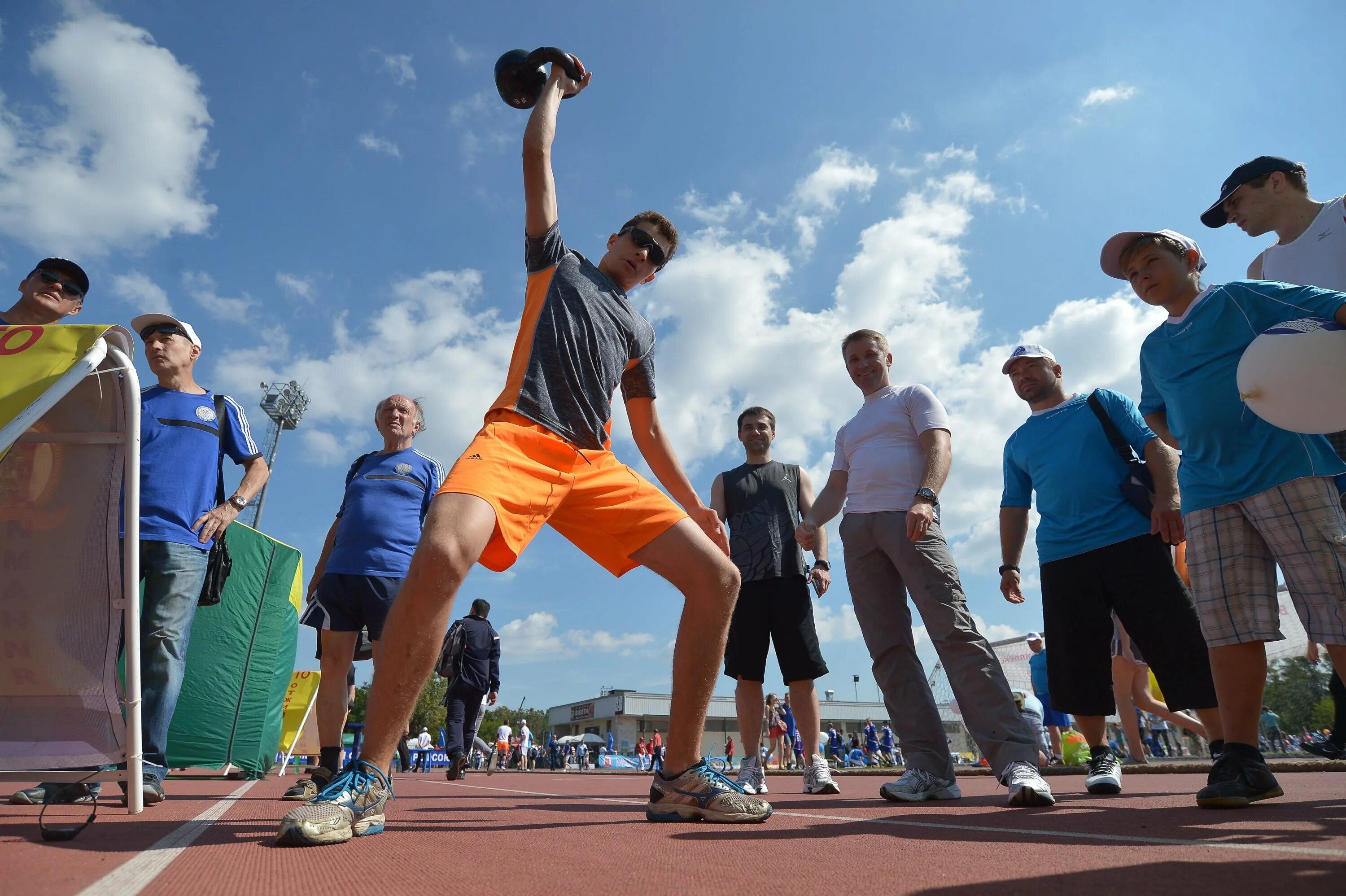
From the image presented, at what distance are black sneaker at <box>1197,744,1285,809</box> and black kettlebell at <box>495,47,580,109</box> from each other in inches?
139

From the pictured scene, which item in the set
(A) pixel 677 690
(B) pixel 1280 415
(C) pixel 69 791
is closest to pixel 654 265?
(A) pixel 677 690

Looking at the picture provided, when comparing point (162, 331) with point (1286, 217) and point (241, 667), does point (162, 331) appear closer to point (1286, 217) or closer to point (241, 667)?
point (241, 667)

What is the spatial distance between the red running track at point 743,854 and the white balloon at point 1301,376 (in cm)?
121

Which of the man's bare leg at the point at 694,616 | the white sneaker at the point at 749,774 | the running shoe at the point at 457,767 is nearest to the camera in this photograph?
the man's bare leg at the point at 694,616

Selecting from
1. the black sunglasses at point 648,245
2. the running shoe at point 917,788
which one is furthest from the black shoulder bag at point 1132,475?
the black sunglasses at point 648,245

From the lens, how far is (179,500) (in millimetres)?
4234

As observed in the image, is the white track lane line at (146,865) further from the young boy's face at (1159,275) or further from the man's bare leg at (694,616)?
the young boy's face at (1159,275)

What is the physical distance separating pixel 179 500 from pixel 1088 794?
4967 mm

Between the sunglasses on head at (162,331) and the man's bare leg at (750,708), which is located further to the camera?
the man's bare leg at (750,708)

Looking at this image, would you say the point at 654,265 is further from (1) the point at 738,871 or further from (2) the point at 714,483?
(2) the point at 714,483

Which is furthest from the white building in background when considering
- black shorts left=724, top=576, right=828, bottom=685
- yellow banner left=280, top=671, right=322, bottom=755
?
black shorts left=724, top=576, right=828, bottom=685

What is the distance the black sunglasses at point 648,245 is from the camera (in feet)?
11.2

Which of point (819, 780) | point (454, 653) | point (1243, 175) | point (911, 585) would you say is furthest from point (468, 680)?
point (1243, 175)

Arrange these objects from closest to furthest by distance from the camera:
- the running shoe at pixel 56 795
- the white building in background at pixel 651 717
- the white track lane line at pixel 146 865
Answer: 1. the white track lane line at pixel 146 865
2. the running shoe at pixel 56 795
3. the white building in background at pixel 651 717
